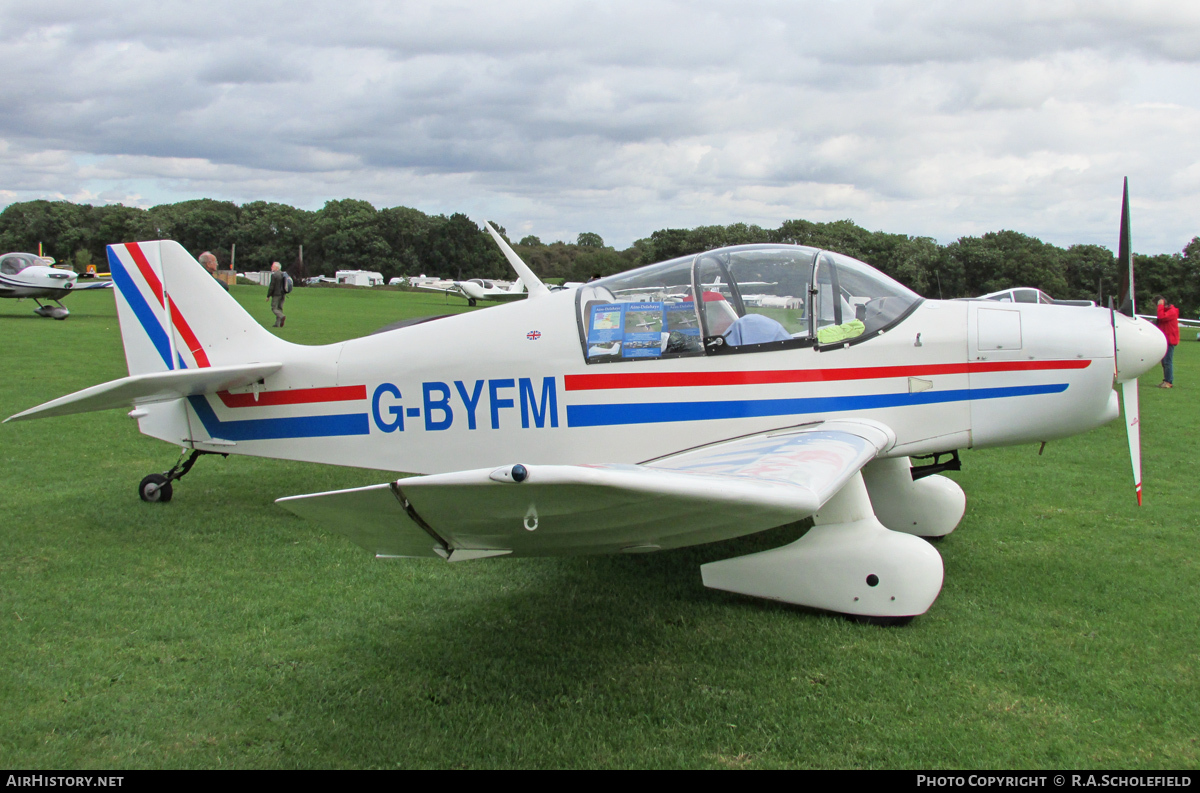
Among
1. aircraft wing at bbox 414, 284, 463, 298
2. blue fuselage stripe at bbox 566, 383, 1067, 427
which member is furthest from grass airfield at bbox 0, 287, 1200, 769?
→ aircraft wing at bbox 414, 284, 463, 298

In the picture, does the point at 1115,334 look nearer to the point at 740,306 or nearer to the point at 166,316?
the point at 740,306

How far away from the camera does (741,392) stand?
14.8ft

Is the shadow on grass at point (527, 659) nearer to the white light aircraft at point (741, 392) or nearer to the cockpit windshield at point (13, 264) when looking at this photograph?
the white light aircraft at point (741, 392)

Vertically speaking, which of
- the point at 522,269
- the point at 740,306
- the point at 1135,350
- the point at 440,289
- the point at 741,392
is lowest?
the point at 741,392

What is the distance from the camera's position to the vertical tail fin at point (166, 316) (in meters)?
5.66

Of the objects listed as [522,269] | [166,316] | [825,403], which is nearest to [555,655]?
[825,403]

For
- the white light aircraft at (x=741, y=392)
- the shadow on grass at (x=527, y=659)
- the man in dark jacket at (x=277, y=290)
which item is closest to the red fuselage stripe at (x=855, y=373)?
the white light aircraft at (x=741, y=392)

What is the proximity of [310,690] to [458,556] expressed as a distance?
116 centimetres

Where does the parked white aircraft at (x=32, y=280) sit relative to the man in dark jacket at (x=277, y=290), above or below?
above

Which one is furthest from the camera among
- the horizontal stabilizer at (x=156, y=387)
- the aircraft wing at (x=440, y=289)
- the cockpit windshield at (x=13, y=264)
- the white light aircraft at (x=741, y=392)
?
the aircraft wing at (x=440, y=289)

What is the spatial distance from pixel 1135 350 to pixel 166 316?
6478 millimetres

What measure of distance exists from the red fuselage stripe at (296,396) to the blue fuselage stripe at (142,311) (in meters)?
0.66

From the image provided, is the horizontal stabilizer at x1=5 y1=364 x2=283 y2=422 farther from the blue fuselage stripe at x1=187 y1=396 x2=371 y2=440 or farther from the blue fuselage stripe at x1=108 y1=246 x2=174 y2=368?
the blue fuselage stripe at x1=108 y1=246 x2=174 y2=368

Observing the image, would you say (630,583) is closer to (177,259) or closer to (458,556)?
(458,556)
